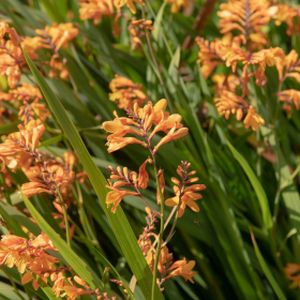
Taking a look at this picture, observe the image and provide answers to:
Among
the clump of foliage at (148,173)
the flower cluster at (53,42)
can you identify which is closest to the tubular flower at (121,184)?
the clump of foliage at (148,173)

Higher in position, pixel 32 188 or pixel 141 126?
pixel 141 126

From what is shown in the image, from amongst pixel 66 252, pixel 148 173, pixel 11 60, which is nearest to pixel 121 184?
pixel 66 252

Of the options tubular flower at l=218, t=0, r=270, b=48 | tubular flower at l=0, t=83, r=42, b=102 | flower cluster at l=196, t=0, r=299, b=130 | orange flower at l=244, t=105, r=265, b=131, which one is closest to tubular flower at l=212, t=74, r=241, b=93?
flower cluster at l=196, t=0, r=299, b=130

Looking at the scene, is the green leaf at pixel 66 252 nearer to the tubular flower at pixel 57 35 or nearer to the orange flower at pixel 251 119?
the orange flower at pixel 251 119

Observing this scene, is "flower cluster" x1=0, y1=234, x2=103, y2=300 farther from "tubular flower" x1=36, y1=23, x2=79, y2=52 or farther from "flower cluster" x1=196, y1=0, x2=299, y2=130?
"tubular flower" x1=36, y1=23, x2=79, y2=52

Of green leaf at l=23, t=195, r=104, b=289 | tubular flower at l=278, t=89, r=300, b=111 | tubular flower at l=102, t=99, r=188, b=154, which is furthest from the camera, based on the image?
tubular flower at l=278, t=89, r=300, b=111

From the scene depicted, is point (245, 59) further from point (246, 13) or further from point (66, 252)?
point (66, 252)

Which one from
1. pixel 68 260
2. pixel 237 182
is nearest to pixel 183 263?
pixel 68 260
